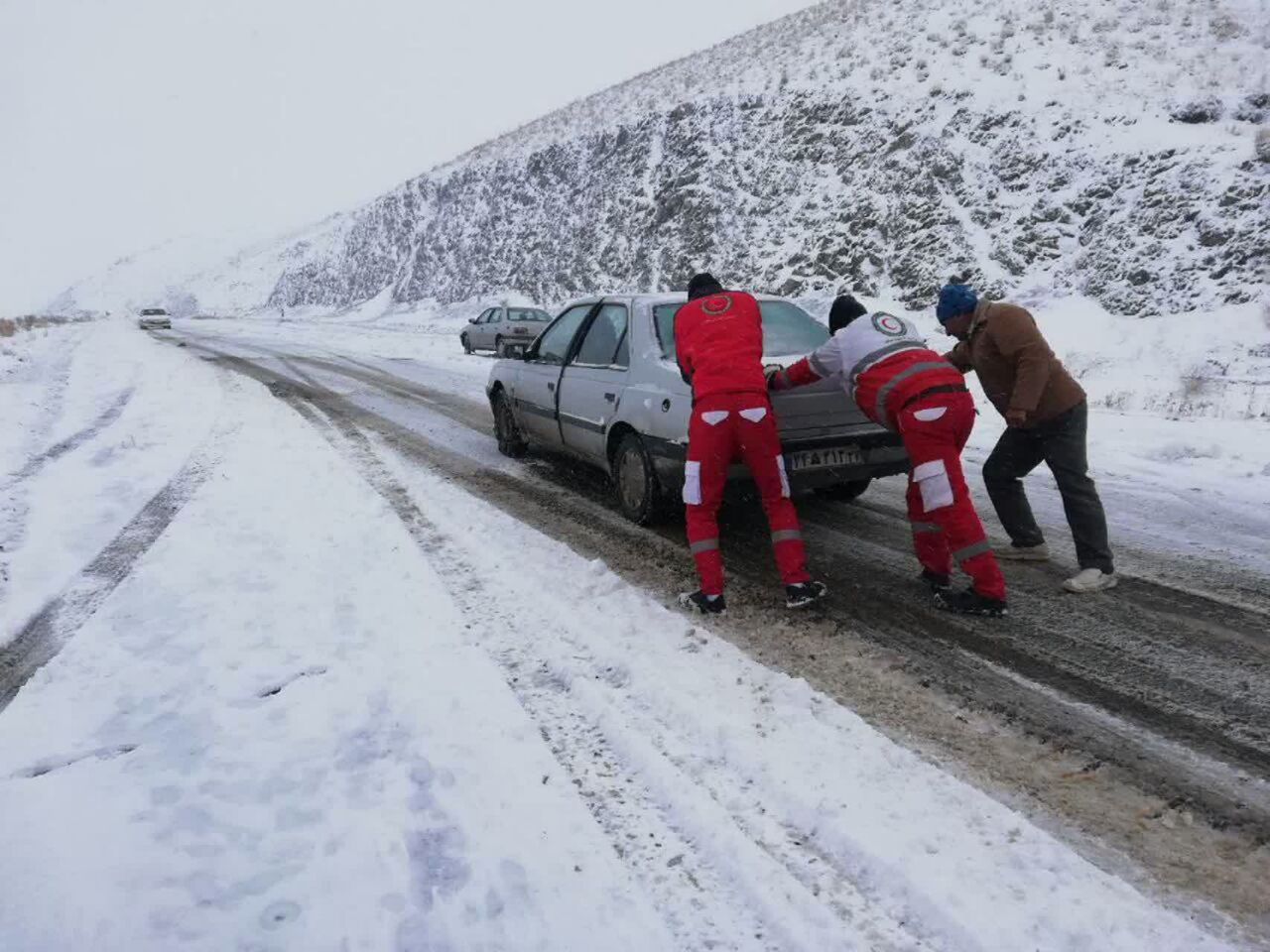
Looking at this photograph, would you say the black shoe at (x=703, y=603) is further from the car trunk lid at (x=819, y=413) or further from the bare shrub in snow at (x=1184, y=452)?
the bare shrub in snow at (x=1184, y=452)

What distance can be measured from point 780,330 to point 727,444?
1635 millimetres

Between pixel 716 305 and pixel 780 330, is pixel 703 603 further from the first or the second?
pixel 780 330

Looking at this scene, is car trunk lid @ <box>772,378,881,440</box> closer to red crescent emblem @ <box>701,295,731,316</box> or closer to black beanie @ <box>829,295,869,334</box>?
black beanie @ <box>829,295,869,334</box>

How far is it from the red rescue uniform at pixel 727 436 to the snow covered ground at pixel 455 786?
1.80 feet

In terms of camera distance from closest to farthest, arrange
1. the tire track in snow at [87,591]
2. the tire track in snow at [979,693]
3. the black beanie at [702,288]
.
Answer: the tire track in snow at [979,693] → the tire track in snow at [87,591] → the black beanie at [702,288]

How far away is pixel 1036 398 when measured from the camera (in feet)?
12.5

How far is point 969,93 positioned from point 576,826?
23493mm

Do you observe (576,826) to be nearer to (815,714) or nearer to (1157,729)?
(815,714)

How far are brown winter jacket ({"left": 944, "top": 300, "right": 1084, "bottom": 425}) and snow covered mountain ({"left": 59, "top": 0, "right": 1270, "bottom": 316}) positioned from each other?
13597 millimetres

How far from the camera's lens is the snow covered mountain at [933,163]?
51.5 feet

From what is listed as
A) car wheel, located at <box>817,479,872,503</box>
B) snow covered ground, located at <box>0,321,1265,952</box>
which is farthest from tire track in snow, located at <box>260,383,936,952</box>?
car wheel, located at <box>817,479,872,503</box>

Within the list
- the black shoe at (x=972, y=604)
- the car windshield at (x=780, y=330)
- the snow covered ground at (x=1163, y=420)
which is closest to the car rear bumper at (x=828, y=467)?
the car windshield at (x=780, y=330)

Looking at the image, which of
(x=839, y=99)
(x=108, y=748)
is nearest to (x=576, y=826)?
(x=108, y=748)

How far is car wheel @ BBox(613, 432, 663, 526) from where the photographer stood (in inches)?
191
